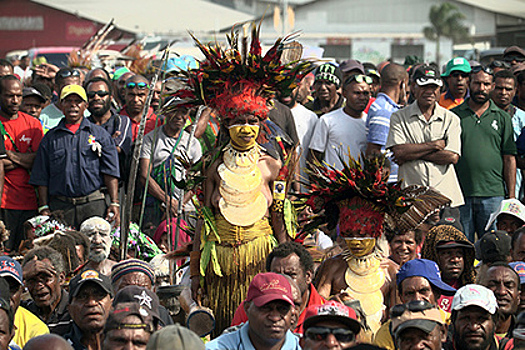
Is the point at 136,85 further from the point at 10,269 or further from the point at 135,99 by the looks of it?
the point at 10,269

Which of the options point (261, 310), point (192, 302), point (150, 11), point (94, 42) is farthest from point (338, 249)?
point (150, 11)

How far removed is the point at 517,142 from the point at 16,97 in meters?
5.37

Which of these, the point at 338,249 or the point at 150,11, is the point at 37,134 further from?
the point at 150,11

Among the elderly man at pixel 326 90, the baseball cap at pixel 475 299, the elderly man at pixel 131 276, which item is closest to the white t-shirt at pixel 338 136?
the elderly man at pixel 326 90

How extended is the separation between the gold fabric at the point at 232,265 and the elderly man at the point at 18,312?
1377 millimetres

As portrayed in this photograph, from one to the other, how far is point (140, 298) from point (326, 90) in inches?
255

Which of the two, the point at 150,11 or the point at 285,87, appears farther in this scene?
the point at 150,11

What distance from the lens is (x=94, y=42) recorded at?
1881cm

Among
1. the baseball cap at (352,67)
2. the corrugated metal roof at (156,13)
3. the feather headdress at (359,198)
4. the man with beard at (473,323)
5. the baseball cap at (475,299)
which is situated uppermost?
the corrugated metal roof at (156,13)

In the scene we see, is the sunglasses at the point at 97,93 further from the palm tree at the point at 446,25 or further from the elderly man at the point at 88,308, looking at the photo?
the palm tree at the point at 446,25

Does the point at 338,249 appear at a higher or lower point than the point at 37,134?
lower

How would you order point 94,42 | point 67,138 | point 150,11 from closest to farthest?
point 67,138 < point 94,42 < point 150,11

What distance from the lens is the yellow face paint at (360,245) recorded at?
751 cm

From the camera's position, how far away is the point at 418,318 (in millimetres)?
5961
